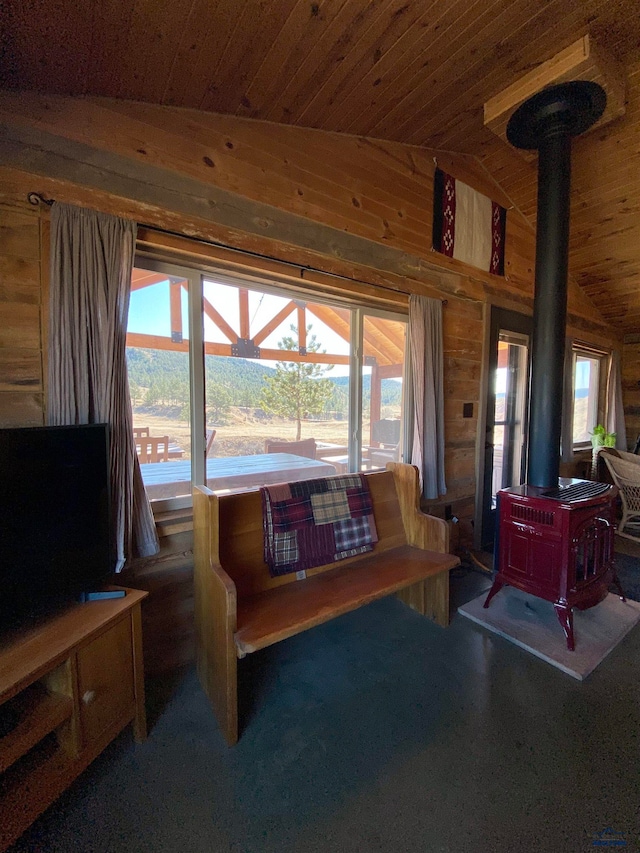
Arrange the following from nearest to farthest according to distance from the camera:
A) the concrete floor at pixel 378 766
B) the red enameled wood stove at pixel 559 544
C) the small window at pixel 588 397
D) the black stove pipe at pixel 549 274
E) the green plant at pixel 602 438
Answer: the concrete floor at pixel 378 766, the red enameled wood stove at pixel 559 544, the black stove pipe at pixel 549 274, the green plant at pixel 602 438, the small window at pixel 588 397

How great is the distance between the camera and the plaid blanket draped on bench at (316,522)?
6.11 feet

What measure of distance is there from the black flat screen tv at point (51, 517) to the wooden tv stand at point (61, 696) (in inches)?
4.4

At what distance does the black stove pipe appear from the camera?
2.18 meters

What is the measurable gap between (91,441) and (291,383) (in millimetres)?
1261

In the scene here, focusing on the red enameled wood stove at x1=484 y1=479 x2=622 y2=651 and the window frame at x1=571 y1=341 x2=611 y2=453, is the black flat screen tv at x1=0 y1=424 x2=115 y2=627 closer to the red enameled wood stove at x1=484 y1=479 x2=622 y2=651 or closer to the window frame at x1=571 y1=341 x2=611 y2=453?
the red enameled wood stove at x1=484 y1=479 x2=622 y2=651

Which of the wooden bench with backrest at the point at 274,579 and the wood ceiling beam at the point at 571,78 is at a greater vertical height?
the wood ceiling beam at the point at 571,78

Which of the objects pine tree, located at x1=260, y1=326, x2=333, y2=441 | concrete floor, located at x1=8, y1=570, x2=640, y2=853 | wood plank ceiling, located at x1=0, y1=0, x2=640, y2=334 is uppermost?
wood plank ceiling, located at x1=0, y1=0, x2=640, y2=334

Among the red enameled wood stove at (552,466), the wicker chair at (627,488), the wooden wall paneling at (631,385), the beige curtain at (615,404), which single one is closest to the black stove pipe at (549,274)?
the red enameled wood stove at (552,466)

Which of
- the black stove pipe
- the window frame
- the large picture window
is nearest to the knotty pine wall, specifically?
the large picture window

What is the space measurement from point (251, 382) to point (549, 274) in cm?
204

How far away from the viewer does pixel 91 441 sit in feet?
4.42

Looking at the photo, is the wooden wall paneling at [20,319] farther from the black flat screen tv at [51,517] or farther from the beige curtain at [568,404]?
the beige curtain at [568,404]

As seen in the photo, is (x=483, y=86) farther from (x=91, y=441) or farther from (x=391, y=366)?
(x=91, y=441)

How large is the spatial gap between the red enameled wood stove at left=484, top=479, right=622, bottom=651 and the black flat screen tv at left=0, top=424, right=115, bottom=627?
85.9 inches
